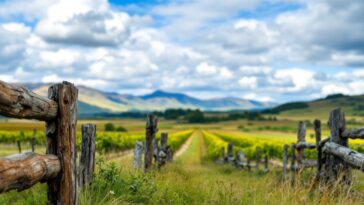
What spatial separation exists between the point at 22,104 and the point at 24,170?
557mm

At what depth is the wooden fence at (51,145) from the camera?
11.7 ft

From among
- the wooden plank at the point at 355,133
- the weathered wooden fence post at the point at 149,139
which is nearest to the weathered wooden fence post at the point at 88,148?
the wooden plank at the point at 355,133

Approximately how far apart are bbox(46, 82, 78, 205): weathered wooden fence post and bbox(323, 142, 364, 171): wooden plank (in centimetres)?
411

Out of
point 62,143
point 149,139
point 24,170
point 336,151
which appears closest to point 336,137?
point 336,151

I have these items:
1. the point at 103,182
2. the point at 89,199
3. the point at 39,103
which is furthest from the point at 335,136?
the point at 39,103

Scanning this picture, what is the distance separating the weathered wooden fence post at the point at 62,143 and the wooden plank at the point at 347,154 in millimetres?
4110

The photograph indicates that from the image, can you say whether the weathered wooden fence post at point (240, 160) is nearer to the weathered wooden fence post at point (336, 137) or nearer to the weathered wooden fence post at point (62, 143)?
the weathered wooden fence post at point (336, 137)

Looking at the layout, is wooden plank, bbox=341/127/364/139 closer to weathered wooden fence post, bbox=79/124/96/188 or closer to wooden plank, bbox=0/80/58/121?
weathered wooden fence post, bbox=79/124/96/188

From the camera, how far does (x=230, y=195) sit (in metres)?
6.55

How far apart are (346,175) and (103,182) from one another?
179 inches

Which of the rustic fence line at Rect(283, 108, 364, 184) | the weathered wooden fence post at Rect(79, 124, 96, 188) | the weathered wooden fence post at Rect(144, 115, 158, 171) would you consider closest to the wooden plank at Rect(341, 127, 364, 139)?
the rustic fence line at Rect(283, 108, 364, 184)

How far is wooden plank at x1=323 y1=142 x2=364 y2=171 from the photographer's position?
647 centimetres

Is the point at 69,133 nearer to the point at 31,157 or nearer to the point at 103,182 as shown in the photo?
the point at 31,157

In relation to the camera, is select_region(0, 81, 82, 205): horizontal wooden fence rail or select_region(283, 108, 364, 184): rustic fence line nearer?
select_region(0, 81, 82, 205): horizontal wooden fence rail
